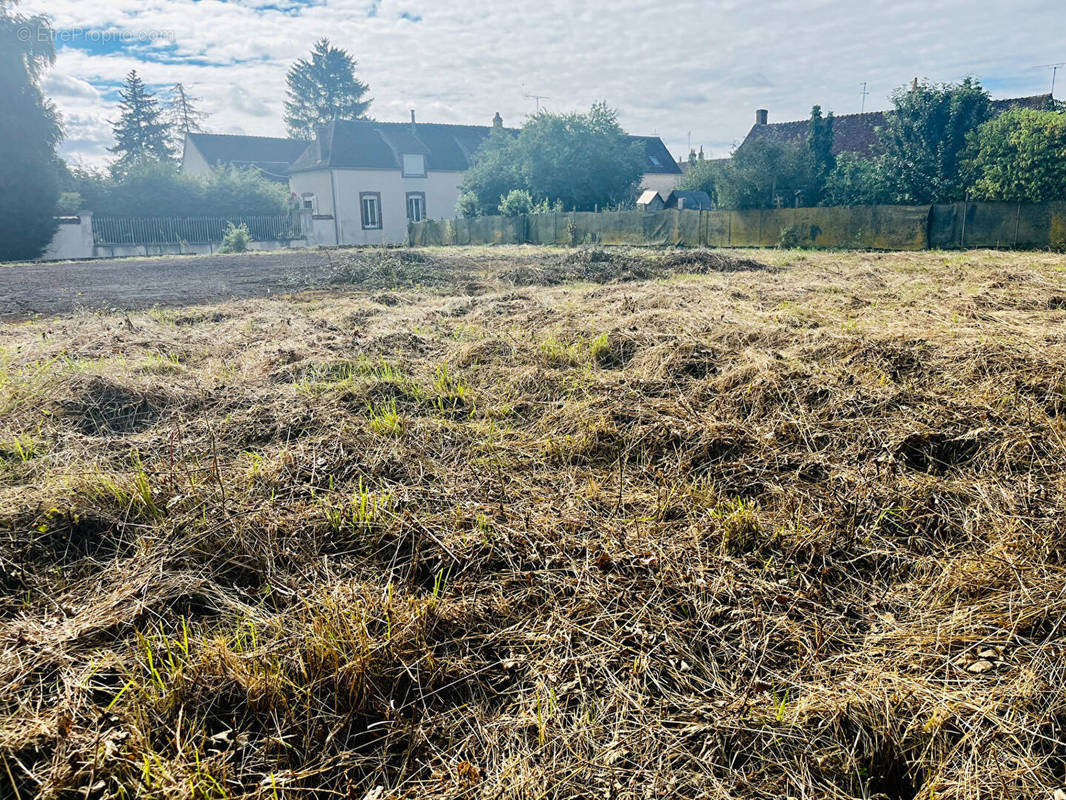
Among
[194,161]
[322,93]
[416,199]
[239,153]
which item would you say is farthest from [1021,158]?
[322,93]

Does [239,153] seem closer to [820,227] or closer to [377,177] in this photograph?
[377,177]

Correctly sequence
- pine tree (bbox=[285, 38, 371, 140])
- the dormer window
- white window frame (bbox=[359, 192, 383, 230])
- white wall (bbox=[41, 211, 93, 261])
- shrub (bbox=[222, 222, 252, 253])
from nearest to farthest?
white wall (bbox=[41, 211, 93, 261]) → shrub (bbox=[222, 222, 252, 253]) → white window frame (bbox=[359, 192, 383, 230]) → the dormer window → pine tree (bbox=[285, 38, 371, 140])

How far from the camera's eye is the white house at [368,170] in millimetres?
32188

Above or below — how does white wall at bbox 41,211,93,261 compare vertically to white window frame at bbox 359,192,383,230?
below

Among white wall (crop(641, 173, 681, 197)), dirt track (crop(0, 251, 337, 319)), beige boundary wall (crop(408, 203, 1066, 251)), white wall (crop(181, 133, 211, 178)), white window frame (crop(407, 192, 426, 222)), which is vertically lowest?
dirt track (crop(0, 251, 337, 319))

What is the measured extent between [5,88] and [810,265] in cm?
2592

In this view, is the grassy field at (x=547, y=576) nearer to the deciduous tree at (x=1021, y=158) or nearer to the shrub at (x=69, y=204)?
the deciduous tree at (x=1021, y=158)

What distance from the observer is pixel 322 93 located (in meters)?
53.3

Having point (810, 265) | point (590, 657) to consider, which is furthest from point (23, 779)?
point (810, 265)

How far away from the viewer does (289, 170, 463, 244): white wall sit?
32.3m

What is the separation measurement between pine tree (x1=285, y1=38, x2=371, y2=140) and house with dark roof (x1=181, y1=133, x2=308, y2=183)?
14.1 meters

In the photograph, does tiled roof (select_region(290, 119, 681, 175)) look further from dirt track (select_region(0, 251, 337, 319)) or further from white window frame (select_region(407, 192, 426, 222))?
dirt track (select_region(0, 251, 337, 319))

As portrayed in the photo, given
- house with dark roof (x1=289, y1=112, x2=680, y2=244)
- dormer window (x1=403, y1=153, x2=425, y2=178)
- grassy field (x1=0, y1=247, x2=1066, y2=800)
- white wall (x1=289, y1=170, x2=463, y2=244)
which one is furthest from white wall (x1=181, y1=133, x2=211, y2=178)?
grassy field (x1=0, y1=247, x2=1066, y2=800)

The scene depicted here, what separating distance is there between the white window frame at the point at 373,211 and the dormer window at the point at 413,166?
1.99m
